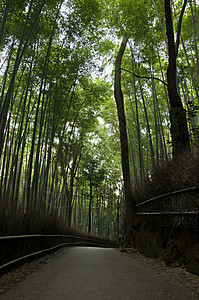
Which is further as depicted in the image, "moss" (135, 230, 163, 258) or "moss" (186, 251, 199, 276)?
"moss" (135, 230, 163, 258)

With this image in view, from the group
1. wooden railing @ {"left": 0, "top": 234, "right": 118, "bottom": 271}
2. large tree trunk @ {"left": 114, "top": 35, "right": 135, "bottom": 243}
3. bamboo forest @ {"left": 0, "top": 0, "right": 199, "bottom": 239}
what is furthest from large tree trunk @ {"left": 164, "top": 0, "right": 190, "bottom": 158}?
wooden railing @ {"left": 0, "top": 234, "right": 118, "bottom": 271}

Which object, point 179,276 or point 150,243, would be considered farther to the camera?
point 150,243

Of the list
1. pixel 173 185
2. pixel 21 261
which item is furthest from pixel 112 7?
pixel 21 261

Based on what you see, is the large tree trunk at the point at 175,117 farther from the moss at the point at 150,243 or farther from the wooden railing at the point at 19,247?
the wooden railing at the point at 19,247

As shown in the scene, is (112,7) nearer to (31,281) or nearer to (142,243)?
(142,243)

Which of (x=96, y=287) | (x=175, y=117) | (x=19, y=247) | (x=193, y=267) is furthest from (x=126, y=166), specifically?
(x=96, y=287)

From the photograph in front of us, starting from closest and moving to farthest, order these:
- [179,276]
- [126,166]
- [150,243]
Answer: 1. [179,276]
2. [150,243]
3. [126,166]

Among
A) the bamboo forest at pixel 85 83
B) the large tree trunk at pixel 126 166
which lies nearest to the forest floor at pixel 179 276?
the bamboo forest at pixel 85 83

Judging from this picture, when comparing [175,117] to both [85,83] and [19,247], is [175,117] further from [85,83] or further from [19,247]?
[85,83]

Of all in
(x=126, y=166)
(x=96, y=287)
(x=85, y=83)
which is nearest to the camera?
(x=96, y=287)

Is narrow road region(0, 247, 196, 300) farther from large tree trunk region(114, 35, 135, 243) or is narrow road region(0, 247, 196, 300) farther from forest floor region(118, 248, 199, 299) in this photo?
large tree trunk region(114, 35, 135, 243)

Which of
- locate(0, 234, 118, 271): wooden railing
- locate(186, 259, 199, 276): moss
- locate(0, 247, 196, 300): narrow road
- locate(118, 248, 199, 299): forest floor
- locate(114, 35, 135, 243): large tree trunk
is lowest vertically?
locate(0, 247, 196, 300): narrow road

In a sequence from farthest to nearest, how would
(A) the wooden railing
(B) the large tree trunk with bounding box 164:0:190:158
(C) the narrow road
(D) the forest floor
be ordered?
(B) the large tree trunk with bounding box 164:0:190:158, (A) the wooden railing, (D) the forest floor, (C) the narrow road

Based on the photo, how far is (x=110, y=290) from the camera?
1785 millimetres
